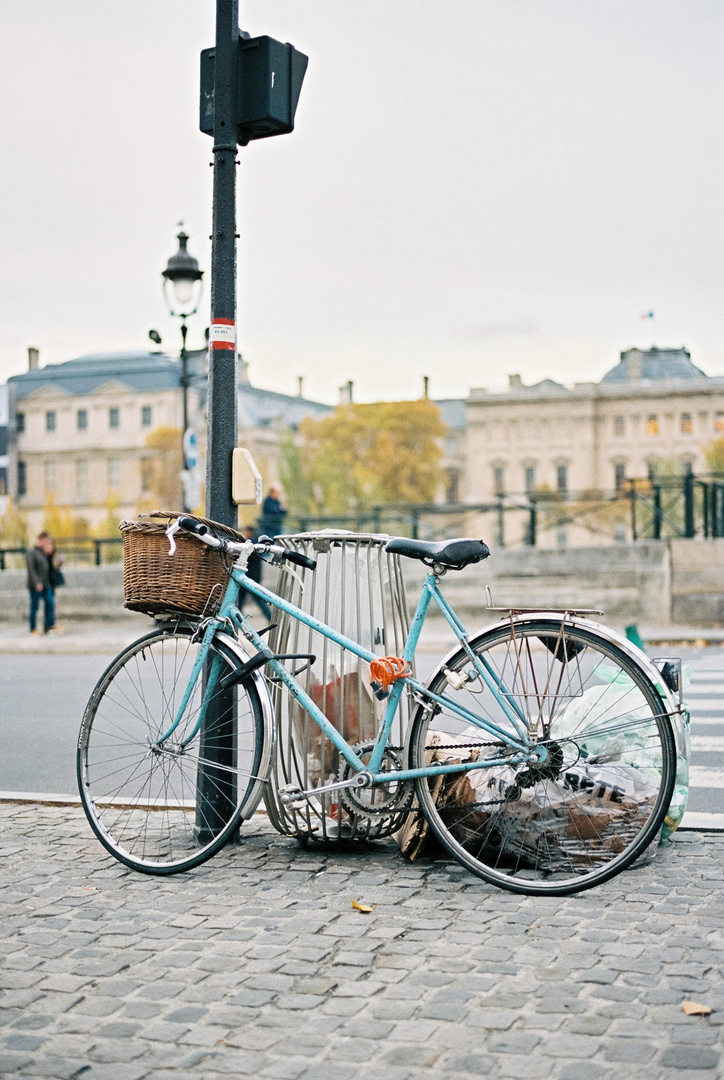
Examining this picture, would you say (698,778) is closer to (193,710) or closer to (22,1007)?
(193,710)

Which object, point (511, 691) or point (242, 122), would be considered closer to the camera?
point (511, 691)

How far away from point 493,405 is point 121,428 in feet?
98.1

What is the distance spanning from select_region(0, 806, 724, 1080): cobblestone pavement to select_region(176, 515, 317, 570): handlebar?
1129mm

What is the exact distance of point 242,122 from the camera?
5.22m

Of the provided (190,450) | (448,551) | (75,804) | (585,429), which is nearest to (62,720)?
(75,804)

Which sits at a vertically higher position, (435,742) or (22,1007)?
(435,742)

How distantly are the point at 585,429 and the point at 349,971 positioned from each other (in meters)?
98.0

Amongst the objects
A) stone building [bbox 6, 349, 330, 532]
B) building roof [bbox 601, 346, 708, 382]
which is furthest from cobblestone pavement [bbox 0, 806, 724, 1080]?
building roof [bbox 601, 346, 708, 382]

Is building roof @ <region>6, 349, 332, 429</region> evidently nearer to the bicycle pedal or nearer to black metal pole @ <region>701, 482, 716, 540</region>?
black metal pole @ <region>701, 482, 716, 540</region>

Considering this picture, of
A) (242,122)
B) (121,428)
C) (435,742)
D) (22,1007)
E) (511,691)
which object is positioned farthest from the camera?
(121,428)

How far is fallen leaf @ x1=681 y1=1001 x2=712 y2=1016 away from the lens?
10.3 ft

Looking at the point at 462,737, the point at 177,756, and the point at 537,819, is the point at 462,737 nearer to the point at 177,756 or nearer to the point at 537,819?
the point at 537,819

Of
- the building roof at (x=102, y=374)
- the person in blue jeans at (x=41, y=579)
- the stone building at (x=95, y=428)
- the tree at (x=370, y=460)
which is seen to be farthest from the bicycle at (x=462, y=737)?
the building roof at (x=102, y=374)

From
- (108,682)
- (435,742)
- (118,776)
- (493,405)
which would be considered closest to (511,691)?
(435,742)
